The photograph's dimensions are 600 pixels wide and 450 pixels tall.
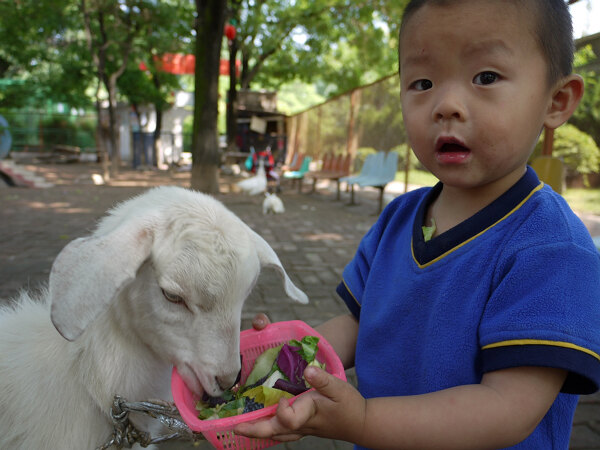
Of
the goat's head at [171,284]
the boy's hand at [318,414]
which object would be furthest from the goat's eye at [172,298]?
the boy's hand at [318,414]

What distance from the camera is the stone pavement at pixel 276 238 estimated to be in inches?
159

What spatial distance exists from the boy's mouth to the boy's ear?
0.86ft

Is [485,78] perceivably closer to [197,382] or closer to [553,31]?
[553,31]

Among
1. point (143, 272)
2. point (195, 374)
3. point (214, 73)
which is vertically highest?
point (214, 73)

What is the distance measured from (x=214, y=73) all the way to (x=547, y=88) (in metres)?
10.2

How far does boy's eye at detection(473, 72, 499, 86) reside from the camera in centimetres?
106

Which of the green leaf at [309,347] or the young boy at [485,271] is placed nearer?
the young boy at [485,271]

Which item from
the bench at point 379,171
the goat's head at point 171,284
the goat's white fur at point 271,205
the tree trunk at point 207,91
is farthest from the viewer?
the tree trunk at point 207,91

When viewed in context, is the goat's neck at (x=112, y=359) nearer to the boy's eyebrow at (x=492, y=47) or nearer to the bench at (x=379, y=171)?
the boy's eyebrow at (x=492, y=47)

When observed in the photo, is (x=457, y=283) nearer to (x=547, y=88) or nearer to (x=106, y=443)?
(x=547, y=88)

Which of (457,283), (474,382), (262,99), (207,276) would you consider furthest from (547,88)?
(262,99)

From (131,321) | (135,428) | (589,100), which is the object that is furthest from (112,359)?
(589,100)

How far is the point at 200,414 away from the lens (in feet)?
4.18

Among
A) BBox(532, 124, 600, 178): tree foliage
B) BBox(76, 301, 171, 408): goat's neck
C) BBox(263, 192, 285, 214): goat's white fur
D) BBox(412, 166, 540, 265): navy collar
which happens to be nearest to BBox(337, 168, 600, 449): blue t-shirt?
BBox(412, 166, 540, 265): navy collar
